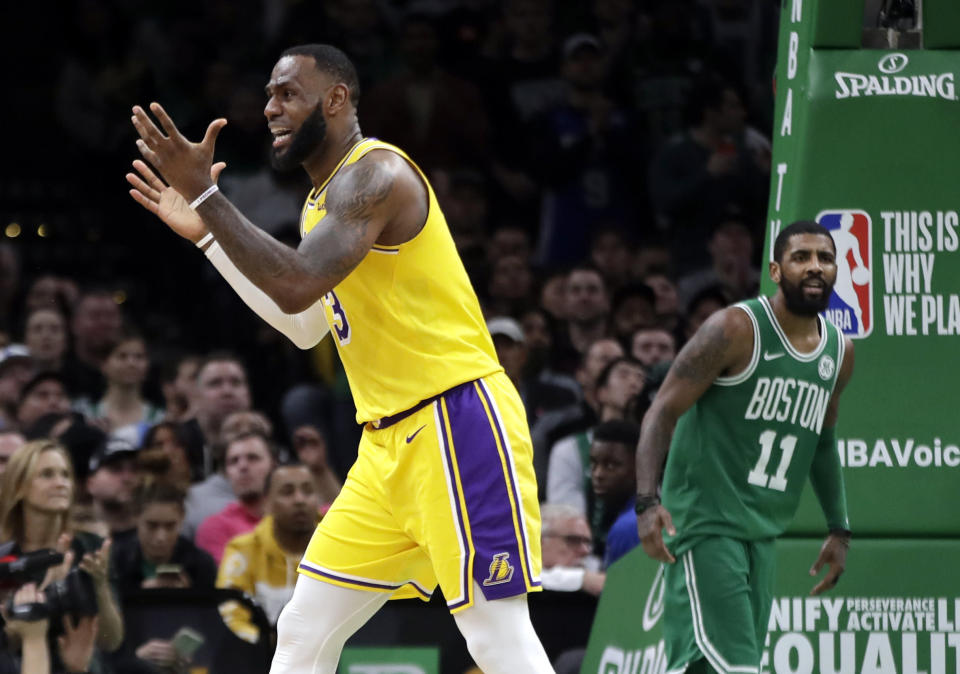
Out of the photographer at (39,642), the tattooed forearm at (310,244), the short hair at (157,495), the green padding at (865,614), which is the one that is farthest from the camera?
the short hair at (157,495)

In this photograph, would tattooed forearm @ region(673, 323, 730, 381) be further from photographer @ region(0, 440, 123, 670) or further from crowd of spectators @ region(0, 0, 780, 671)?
photographer @ region(0, 440, 123, 670)

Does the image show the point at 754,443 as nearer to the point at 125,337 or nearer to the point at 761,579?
the point at 761,579

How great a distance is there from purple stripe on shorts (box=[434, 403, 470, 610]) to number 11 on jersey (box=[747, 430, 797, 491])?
1594 millimetres

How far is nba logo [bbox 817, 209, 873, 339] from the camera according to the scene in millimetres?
6883

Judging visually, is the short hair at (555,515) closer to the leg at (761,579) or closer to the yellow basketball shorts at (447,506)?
the leg at (761,579)

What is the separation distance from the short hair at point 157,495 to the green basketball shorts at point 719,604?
9.89 ft

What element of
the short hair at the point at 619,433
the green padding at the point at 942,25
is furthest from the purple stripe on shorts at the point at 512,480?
the short hair at the point at 619,433

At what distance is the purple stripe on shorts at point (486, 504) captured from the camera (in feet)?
15.6

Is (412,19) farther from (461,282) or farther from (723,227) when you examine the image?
(461,282)

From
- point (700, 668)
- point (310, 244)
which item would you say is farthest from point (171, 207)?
point (700, 668)

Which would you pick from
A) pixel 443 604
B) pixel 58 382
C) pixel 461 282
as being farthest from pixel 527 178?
pixel 461 282

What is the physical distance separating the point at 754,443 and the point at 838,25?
1866 millimetres

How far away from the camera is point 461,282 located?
196 inches

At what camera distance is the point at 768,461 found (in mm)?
6078
